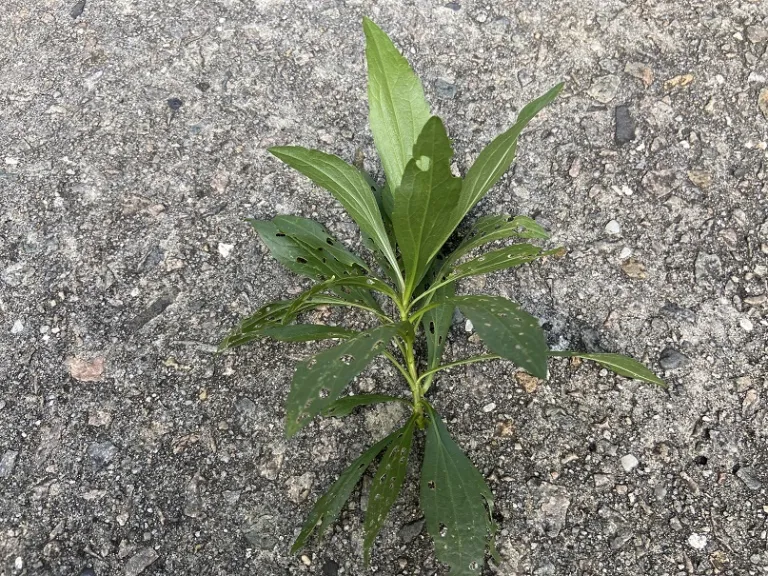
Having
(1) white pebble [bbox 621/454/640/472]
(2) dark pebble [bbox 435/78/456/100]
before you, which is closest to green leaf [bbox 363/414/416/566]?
(1) white pebble [bbox 621/454/640/472]

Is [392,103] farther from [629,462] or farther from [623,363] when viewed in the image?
[629,462]

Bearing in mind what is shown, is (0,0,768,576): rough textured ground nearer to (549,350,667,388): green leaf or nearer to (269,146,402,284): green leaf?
(549,350,667,388): green leaf

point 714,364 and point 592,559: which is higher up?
point 714,364

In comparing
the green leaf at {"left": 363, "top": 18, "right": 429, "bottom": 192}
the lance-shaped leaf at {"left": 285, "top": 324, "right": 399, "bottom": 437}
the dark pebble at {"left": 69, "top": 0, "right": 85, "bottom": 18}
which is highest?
the green leaf at {"left": 363, "top": 18, "right": 429, "bottom": 192}

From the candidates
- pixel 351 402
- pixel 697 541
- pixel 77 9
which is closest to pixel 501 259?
pixel 351 402

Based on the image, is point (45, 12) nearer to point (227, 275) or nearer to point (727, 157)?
point (227, 275)

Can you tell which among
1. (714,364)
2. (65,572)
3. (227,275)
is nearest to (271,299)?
(227,275)
